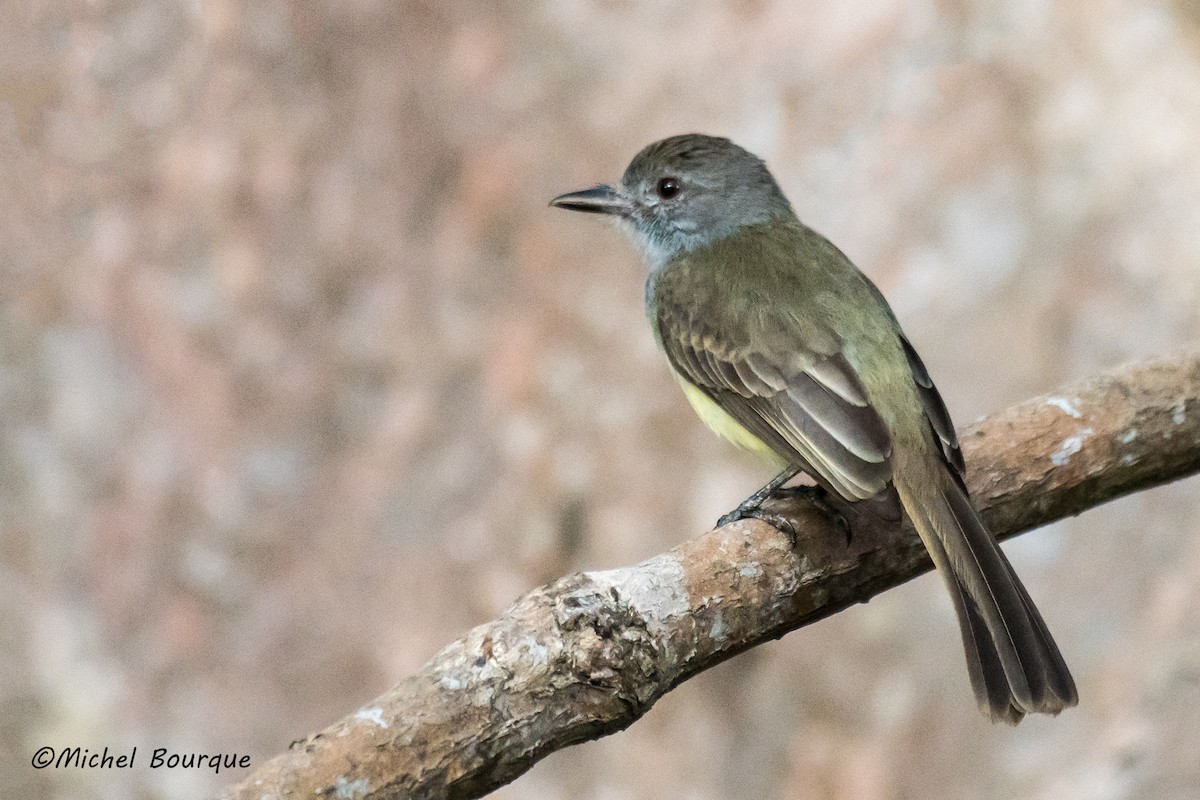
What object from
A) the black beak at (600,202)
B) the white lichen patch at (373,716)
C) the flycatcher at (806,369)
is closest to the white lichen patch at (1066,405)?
the flycatcher at (806,369)

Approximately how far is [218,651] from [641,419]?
2532 mm

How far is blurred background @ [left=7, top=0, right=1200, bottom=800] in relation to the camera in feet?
20.4

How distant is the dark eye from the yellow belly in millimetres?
934

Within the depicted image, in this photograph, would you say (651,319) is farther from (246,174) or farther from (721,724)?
(246,174)

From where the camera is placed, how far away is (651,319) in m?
4.75

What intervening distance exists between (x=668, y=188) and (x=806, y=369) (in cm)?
137

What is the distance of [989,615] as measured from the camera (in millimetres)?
3516

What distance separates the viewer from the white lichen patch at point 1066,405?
4.09 metres

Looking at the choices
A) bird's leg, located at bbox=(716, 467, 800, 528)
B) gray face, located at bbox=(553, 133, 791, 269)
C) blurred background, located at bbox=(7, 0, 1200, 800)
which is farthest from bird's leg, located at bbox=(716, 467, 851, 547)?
blurred background, located at bbox=(7, 0, 1200, 800)

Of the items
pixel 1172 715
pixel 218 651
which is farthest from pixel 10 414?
pixel 1172 715

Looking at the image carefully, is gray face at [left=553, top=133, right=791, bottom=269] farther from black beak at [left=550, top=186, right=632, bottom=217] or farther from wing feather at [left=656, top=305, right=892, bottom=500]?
wing feather at [left=656, top=305, right=892, bottom=500]

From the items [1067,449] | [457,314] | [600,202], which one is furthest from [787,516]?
[457,314]

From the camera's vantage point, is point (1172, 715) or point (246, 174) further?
point (246, 174)

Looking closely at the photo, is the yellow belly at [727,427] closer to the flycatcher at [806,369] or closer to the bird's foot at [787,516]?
the flycatcher at [806,369]
